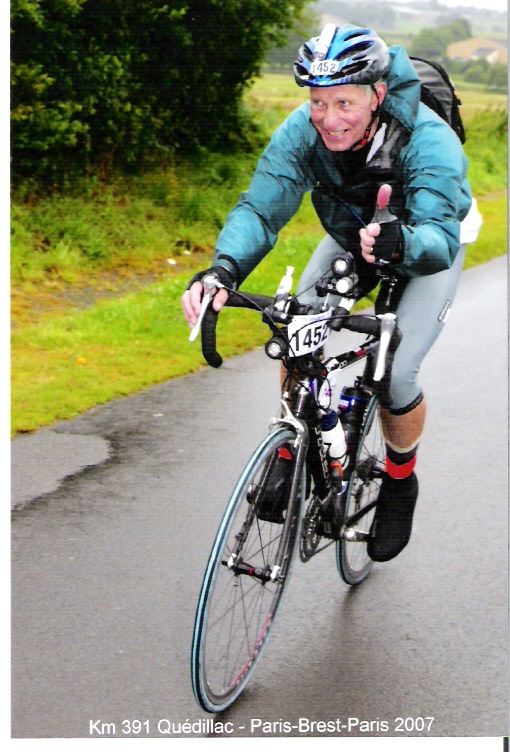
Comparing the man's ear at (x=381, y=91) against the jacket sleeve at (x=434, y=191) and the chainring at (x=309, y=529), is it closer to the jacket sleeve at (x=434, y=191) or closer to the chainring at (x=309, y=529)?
the jacket sleeve at (x=434, y=191)

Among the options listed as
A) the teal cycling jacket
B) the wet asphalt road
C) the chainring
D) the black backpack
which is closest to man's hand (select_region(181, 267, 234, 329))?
the teal cycling jacket

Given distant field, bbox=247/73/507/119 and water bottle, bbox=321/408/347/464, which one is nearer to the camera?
water bottle, bbox=321/408/347/464

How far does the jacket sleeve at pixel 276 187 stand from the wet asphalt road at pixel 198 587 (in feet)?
4.77

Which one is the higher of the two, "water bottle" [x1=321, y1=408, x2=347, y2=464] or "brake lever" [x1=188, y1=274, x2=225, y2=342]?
"brake lever" [x1=188, y1=274, x2=225, y2=342]

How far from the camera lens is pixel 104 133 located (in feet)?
28.2

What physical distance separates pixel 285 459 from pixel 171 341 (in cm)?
394

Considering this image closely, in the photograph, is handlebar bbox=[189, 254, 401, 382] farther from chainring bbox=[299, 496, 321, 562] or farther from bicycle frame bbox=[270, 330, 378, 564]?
chainring bbox=[299, 496, 321, 562]

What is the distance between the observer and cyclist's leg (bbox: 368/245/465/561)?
4023mm

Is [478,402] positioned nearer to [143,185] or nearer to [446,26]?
[446,26]

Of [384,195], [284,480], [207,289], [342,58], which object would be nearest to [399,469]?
[284,480]

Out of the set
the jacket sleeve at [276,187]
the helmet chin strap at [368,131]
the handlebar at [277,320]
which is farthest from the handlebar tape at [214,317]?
the helmet chin strap at [368,131]

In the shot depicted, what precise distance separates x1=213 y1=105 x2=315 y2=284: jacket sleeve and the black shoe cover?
1.19 metres

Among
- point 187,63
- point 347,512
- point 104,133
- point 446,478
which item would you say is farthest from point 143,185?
point 347,512

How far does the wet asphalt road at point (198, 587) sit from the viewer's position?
3865 mm
